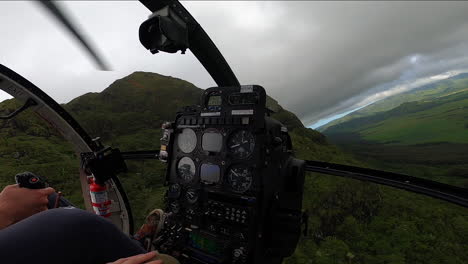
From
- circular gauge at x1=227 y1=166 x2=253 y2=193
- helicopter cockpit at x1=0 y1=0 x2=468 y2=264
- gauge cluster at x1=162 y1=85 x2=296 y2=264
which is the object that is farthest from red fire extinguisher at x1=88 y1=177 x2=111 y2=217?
circular gauge at x1=227 y1=166 x2=253 y2=193

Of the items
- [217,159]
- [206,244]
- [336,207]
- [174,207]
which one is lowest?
[336,207]

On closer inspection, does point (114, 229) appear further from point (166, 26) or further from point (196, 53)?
point (196, 53)

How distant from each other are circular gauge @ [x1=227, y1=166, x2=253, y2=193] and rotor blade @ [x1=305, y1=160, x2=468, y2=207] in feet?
3.35

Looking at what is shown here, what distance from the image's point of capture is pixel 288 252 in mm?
2430

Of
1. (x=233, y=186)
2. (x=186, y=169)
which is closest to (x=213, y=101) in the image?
(x=186, y=169)

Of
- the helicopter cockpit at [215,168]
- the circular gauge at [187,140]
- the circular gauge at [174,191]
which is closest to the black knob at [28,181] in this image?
the helicopter cockpit at [215,168]

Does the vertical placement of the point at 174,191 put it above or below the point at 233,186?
below

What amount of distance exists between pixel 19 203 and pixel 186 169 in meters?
1.77

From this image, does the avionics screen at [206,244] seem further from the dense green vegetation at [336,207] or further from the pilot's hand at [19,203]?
the dense green vegetation at [336,207]

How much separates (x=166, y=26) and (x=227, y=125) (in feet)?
4.07

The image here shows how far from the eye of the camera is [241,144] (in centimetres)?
256

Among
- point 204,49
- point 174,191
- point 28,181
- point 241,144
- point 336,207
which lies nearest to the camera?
point 28,181

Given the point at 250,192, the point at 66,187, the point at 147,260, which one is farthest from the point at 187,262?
the point at 66,187

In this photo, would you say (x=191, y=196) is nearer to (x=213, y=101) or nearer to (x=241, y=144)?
(x=241, y=144)
